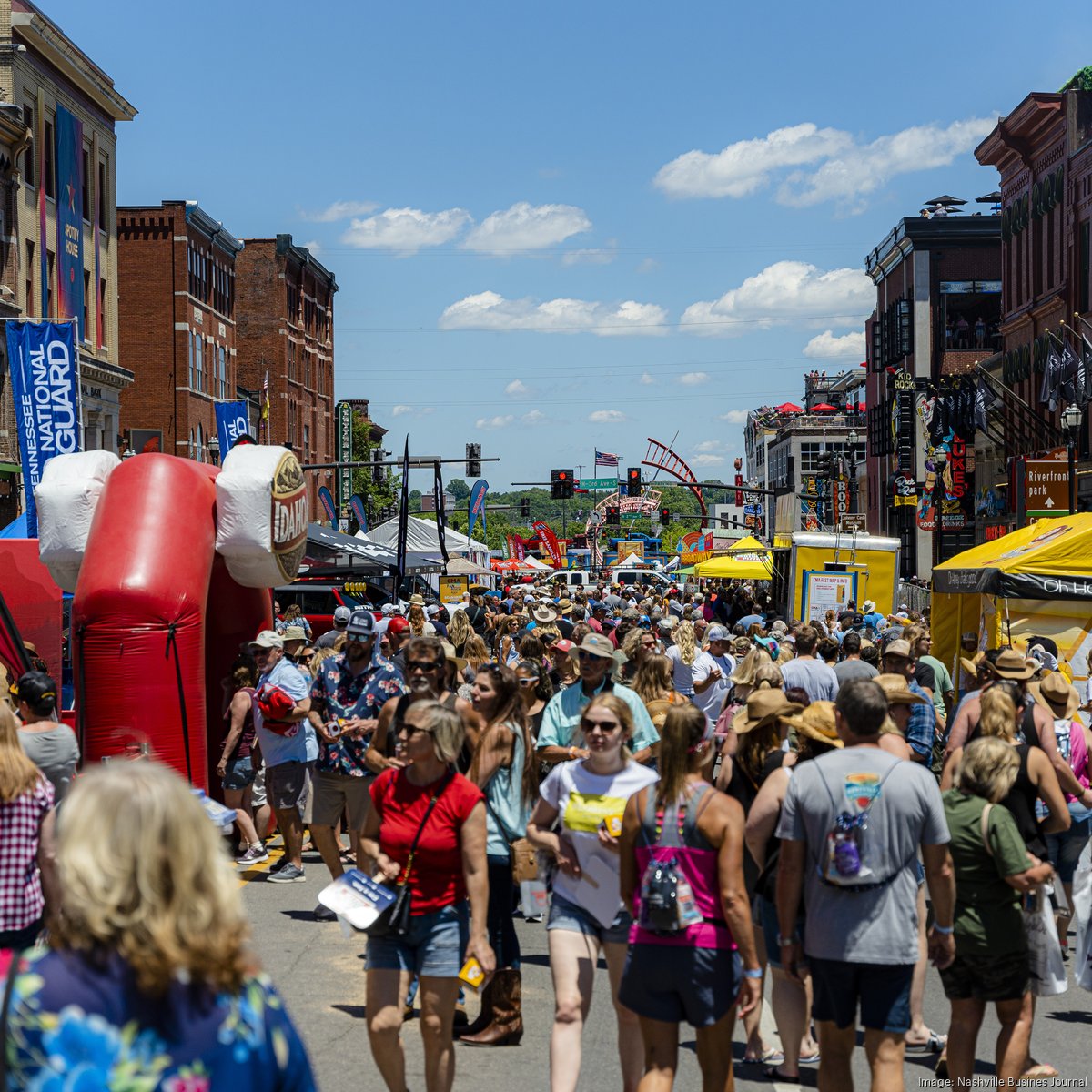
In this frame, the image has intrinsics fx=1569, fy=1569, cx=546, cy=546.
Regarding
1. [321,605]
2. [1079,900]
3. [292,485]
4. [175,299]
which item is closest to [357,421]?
[175,299]

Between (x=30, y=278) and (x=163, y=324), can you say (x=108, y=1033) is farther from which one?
(x=163, y=324)

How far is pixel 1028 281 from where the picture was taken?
47844 mm

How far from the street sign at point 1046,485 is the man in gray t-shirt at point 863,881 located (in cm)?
2749

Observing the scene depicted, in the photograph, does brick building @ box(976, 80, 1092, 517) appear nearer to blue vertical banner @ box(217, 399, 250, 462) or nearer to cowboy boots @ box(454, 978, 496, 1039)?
blue vertical banner @ box(217, 399, 250, 462)


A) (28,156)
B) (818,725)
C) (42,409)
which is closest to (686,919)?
(818,725)

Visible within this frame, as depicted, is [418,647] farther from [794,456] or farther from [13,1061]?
[794,456]

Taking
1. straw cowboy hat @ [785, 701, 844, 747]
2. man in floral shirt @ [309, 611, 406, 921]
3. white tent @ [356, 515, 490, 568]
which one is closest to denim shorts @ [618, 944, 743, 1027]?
straw cowboy hat @ [785, 701, 844, 747]

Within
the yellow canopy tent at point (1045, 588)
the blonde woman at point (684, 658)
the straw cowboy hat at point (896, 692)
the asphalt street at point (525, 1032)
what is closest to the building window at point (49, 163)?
the yellow canopy tent at point (1045, 588)

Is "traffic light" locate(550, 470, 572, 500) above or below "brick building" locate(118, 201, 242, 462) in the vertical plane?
below

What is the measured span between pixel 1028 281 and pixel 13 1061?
48.6 meters

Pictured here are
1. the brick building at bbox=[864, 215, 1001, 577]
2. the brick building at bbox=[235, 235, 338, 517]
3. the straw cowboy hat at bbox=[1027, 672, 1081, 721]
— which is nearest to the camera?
the straw cowboy hat at bbox=[1027, 672, 1081, 721]

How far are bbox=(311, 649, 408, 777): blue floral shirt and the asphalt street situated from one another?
40.2 inches

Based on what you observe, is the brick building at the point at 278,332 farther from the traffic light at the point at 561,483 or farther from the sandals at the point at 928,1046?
the sandals at the point at 928,1046

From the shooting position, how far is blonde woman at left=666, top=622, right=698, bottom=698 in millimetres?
13547
